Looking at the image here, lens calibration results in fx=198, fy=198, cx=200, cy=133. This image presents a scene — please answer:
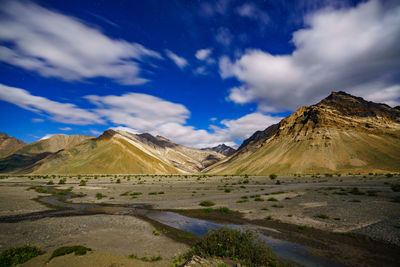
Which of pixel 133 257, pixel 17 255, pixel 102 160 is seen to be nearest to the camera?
pixel 17 255

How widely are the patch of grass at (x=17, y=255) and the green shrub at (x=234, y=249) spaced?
7.21 m

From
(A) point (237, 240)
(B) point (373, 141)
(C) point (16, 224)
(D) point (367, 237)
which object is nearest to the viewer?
(A) point (237, 240)

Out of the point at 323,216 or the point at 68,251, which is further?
the point at 323,216

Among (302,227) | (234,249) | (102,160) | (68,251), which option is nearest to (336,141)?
(302,227)

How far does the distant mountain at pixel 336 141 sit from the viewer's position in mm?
105500

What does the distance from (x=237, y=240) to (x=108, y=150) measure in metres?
171

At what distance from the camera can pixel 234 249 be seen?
815 centimetres

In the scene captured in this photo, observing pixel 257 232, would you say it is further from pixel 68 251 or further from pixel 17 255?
pixel 17 255

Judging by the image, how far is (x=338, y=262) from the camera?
9391mm

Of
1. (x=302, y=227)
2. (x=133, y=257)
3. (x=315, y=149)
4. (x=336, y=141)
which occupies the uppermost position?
(x=336, y=141)

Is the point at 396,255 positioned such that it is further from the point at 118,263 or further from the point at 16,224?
the point at 16,224

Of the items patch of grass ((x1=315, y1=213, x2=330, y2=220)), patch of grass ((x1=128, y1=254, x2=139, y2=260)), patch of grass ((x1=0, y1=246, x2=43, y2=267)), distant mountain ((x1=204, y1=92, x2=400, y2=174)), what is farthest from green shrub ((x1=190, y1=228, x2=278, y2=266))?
distant mountain ((x1=204, y1=92, x2=400, y2=174))

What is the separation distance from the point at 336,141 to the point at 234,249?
5533 inches

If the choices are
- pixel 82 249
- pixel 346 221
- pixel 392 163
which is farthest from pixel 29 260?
pixel 392 163
